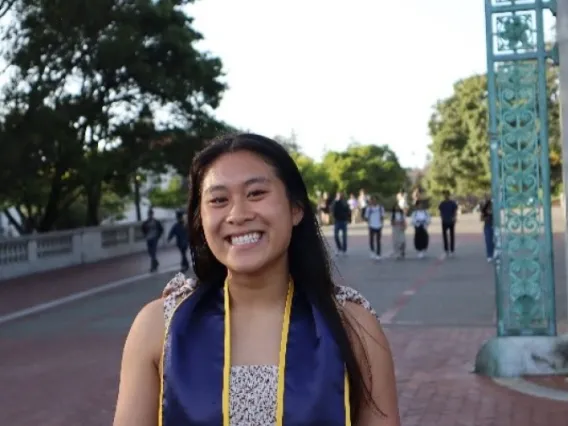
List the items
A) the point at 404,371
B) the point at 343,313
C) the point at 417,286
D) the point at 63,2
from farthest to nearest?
1. the point at 63,2
2. the point at 417,286
3. the point at 404,371
4. the point at 343,313

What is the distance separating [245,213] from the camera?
197cm

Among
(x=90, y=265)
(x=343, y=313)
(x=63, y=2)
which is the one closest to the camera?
(x=343, y=313)

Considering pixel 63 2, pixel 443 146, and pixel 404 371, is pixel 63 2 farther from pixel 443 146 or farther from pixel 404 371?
pixel 443 146

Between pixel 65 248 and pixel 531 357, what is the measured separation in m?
17.8

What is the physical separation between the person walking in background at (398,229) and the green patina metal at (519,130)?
12.6m

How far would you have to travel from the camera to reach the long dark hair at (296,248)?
1.94 meters

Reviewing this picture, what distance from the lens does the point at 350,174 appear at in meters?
73.6

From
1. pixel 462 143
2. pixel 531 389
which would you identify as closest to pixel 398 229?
pixel 531 389

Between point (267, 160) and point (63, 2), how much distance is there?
786 inches

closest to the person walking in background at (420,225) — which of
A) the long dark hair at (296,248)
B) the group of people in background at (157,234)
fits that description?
the group of people in background at (157,234)

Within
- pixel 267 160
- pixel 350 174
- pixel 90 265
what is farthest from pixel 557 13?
pixel 350 174

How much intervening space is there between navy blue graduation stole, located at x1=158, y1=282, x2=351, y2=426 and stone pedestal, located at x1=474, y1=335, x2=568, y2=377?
239 inches

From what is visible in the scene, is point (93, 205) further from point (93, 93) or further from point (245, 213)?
point (245, 213)

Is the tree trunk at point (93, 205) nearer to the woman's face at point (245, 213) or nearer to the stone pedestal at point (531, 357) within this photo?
the stone pedestal at point (531, 357)
